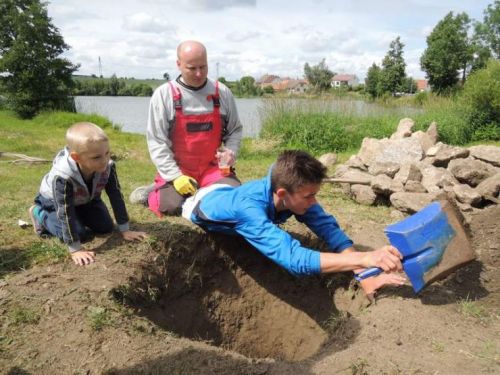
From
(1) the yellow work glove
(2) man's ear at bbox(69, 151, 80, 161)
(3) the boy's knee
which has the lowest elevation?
(3) the boy's knee

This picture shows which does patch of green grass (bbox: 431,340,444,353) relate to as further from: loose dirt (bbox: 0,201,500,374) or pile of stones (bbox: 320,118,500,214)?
pile of stones (bbox: 320,118,500,214)

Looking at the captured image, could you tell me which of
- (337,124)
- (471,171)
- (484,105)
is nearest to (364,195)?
(471,171)

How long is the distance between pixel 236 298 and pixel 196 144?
170 cm

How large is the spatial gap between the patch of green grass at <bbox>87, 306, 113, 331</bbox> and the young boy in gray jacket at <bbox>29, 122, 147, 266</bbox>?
64 cm

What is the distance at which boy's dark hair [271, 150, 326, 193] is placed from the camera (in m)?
2.81

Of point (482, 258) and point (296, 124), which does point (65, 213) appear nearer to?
point (482, 258)

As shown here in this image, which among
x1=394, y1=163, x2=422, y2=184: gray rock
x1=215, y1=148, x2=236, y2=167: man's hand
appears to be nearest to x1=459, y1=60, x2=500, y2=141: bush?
x1=394, y1=163, x2=422, y2=184: gray rock

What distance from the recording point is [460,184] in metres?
5.18

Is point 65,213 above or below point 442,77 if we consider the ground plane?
below

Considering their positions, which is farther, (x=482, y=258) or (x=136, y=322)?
(x=482, y=258)

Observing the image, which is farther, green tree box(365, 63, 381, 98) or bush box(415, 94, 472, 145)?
green tree box(365, 63, 381, 98)

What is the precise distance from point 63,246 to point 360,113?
9.89 metres

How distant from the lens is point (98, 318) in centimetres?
266

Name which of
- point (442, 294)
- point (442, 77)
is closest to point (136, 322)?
point (442, 294)
